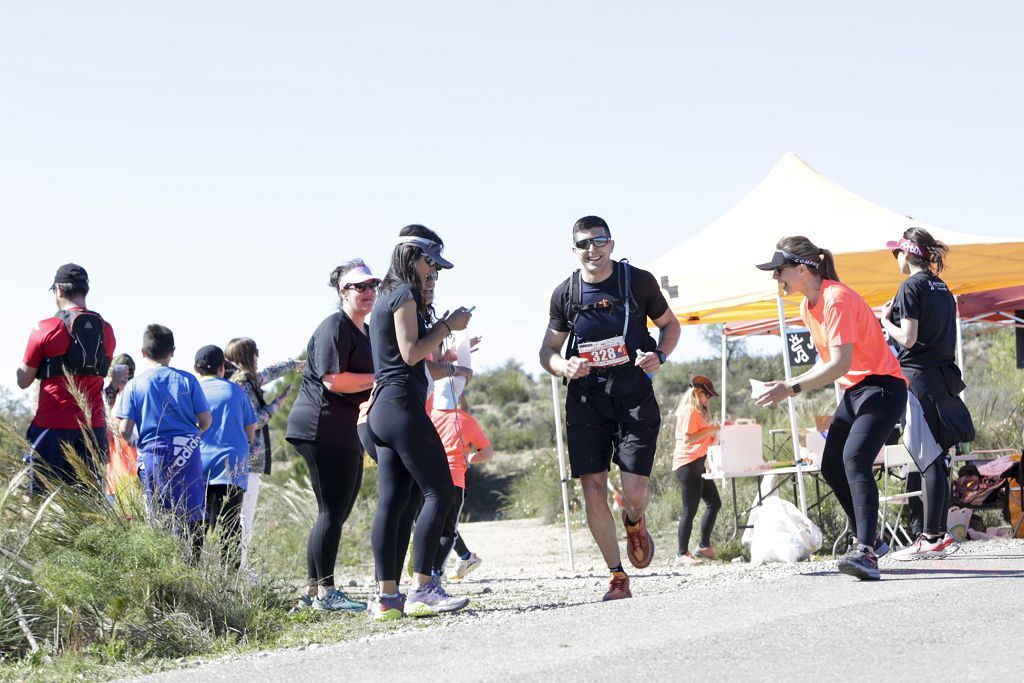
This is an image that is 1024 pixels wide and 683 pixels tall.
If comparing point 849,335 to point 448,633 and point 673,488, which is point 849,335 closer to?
point 448,633

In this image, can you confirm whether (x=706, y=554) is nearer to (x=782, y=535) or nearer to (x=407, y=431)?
(x=782, y=535)

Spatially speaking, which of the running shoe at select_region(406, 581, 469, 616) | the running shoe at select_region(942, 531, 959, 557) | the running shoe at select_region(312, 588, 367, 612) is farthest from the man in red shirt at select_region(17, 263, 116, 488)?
the running shoe at select_region(942, 531, 959, 557)

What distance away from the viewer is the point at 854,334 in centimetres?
740

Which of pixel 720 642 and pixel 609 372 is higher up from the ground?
pixel 609 372

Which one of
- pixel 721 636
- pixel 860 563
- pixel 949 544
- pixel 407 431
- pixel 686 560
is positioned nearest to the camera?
pixel 721 636

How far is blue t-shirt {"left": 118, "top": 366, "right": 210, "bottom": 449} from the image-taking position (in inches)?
301

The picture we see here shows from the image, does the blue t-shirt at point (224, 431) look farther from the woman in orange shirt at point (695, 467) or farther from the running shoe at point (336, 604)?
the woman in orange shirt at point (695, 467)

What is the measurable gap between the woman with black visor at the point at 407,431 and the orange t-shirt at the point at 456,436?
76.6 inches

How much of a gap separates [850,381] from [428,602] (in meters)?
2.71

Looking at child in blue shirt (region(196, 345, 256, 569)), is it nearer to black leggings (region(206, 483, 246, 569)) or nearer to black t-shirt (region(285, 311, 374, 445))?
black leggings (region(206, 483, 246, 569))

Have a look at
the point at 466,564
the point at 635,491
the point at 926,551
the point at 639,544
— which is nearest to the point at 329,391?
the point at 635,491

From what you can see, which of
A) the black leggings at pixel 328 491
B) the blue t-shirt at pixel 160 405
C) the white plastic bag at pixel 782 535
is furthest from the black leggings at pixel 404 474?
the white plastic bag at pixel 782 535

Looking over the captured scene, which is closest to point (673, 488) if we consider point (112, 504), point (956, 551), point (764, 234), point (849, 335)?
point (764, 234)

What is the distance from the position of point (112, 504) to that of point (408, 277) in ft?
6.40
